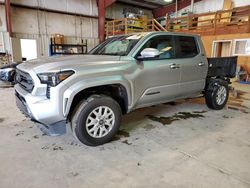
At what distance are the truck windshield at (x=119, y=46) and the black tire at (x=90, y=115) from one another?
2.67ft

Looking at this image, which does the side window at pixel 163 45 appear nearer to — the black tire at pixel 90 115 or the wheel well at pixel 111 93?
the wheel well at pixel 111 93

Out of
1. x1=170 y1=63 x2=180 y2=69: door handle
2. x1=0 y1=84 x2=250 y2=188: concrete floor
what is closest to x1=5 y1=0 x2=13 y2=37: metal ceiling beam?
x1=0 y1=84 x2=250 y2=188: concrete floor

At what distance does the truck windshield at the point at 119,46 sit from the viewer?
3135 mm

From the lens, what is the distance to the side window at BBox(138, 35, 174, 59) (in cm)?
327

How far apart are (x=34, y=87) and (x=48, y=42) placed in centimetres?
1232

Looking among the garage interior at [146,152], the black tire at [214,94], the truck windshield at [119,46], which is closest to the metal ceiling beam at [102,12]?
the garage interior at [146,152]

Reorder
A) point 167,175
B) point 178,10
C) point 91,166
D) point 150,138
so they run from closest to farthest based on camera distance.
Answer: point 167,175 < point 91,166 < point 150,138 < point 178,10

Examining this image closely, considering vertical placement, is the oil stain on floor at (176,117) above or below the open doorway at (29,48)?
below

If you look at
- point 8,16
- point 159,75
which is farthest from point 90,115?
point 8,16

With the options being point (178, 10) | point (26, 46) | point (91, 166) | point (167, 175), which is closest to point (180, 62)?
point (167, 175)

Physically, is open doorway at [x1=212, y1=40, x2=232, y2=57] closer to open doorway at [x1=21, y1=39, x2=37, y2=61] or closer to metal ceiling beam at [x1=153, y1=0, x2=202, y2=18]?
metal ceiling beam at [x1=153, y1=0, x2=202, y2=18]

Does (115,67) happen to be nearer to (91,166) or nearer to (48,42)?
(91,166)

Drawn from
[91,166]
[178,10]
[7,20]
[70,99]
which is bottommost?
[91,166]

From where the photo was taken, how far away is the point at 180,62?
352 centimetres
